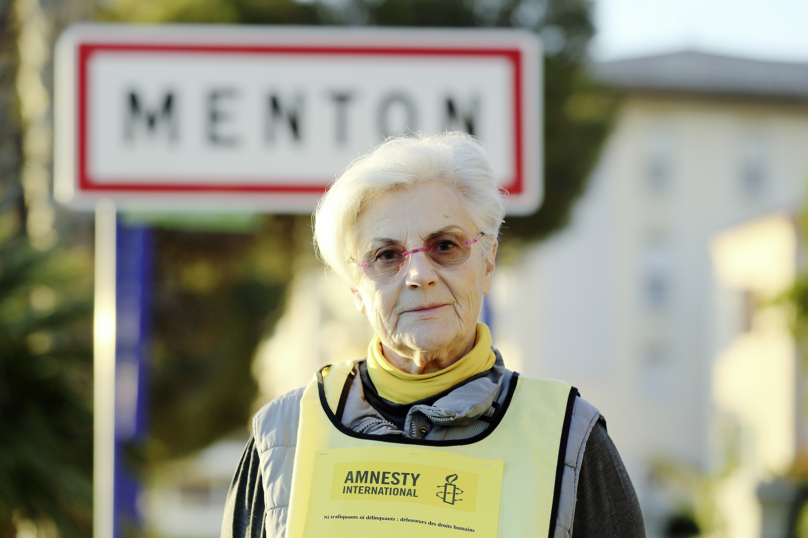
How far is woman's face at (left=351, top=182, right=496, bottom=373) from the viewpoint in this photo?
1.64 meters

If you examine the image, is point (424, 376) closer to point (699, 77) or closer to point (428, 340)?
point (428, 340)

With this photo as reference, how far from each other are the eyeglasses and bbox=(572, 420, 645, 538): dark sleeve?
1.35 feet

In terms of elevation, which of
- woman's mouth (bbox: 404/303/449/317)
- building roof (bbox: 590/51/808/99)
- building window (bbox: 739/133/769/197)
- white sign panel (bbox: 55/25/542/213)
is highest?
building roof (bbox: 590/51/808/99)

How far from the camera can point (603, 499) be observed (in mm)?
1510

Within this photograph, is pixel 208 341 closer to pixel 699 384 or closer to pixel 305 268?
pixel 305 268

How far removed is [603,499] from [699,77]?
25738 mm

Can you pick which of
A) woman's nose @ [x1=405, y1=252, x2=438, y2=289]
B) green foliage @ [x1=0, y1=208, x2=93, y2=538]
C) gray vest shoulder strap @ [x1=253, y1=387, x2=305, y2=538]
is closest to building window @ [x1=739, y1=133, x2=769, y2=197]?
green foliage @ [x1=0, y1=208, x2=93, y2=538]

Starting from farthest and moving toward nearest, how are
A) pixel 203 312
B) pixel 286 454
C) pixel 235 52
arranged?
pixel 203 312, pixel 235 52, pixel 286 454

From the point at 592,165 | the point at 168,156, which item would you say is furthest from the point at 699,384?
the point at 168,156

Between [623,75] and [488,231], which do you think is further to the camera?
[623,75]

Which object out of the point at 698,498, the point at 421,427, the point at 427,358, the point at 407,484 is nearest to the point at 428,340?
the point at 427,358

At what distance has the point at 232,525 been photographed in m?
1.67

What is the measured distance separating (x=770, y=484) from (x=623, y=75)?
20748 mm

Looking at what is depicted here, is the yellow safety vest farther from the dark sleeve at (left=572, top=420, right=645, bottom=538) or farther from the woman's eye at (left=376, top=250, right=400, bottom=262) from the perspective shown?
the woman's eye at (left=376, top=250, right=400, bottom=262)
